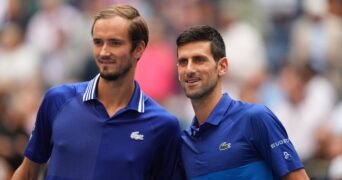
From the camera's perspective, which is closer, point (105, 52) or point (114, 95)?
point (105, 52)

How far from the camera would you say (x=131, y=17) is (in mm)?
6285

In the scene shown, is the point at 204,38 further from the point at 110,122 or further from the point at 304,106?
the point at 304,106

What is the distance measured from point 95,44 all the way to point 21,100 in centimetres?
635

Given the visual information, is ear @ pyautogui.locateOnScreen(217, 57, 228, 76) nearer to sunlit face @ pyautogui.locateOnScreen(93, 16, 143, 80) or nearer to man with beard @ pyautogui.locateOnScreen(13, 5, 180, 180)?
man with beard @ pyautogui.locateOnScreen(13, 5, 180, 180)

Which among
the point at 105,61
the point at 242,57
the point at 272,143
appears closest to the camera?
the point at 272,143

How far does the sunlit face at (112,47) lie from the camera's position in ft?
20.2

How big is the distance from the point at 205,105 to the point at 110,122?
59 cm

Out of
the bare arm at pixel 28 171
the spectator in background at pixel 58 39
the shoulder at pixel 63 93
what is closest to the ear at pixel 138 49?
the shoulder at pixel 63 93

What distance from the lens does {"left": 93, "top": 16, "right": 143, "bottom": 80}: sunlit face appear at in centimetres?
615

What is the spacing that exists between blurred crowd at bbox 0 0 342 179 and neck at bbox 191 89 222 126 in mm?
3779

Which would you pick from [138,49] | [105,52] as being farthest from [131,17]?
[105,52]

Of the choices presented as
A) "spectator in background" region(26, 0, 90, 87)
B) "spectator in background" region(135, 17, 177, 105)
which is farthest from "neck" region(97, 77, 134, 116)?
"spectator in background" region(26, 0, 90, 87)

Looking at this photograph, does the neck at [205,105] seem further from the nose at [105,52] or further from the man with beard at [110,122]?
the nose at [105,52]

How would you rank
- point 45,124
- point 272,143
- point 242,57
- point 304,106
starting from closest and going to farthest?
point 272,143 < point 45,124 < point 304,106 < point 242,57
